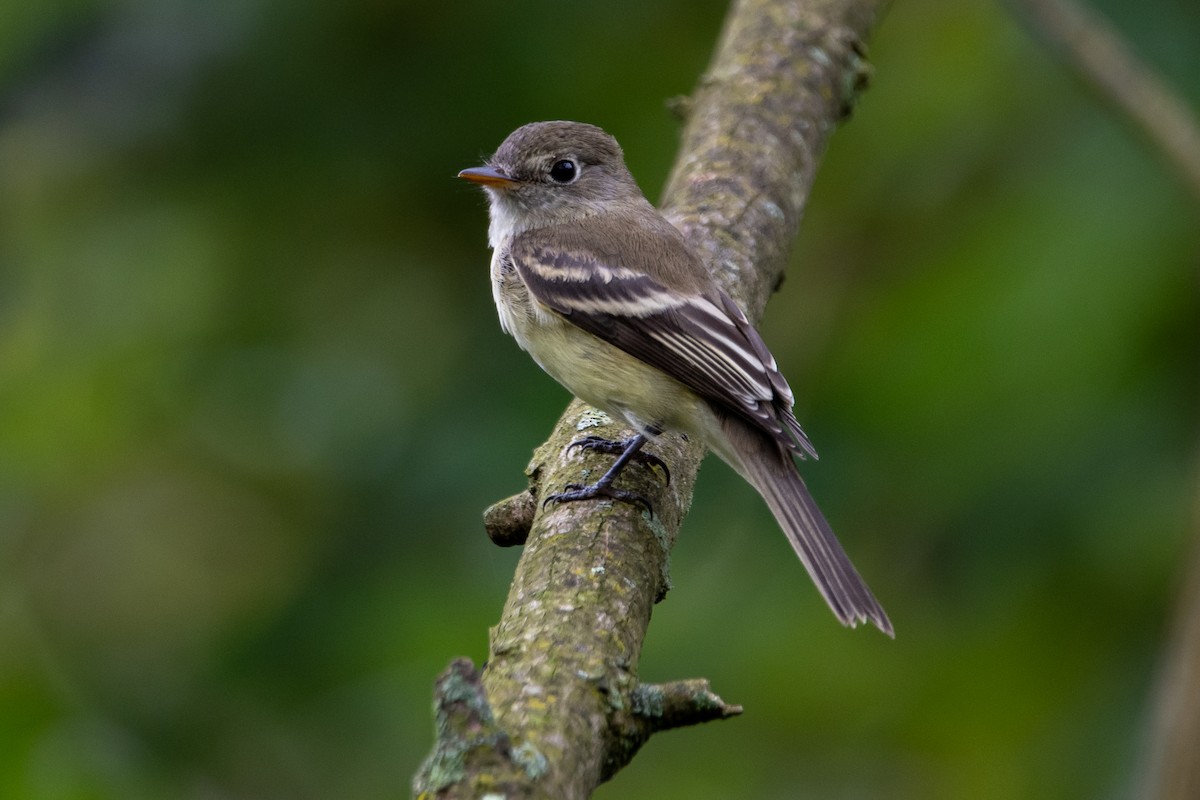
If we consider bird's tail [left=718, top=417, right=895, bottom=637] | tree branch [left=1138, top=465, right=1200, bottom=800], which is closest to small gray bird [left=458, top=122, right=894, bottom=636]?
bird's tail [left=718, top=417, right=895, bottom=637]

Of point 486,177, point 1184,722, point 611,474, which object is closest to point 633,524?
point 611,474

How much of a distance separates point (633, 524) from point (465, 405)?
153 centimetres

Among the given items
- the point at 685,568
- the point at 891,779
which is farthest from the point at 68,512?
the point at 891,779

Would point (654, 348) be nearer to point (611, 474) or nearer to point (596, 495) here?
point (611, 474)

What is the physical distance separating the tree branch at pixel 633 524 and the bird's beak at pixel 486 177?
59 cm

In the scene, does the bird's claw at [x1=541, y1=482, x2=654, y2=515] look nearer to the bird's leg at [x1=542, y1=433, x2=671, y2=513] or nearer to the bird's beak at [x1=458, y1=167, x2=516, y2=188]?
the bird's leg at [x1=542, y1=433, x2=671, y2=513]

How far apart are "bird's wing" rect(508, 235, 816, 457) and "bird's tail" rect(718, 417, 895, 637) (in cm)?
6

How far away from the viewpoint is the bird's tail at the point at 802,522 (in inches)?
139

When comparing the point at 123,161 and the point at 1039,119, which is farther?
the point at 123,161

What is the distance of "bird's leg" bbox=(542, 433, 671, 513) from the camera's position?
3.45 m

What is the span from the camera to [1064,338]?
13.7 feet

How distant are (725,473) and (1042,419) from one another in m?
1.10

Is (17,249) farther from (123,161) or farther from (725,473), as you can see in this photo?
(725,473)

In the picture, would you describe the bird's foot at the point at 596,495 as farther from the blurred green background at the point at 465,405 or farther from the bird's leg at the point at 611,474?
the blurred green background at the point at 465,405
